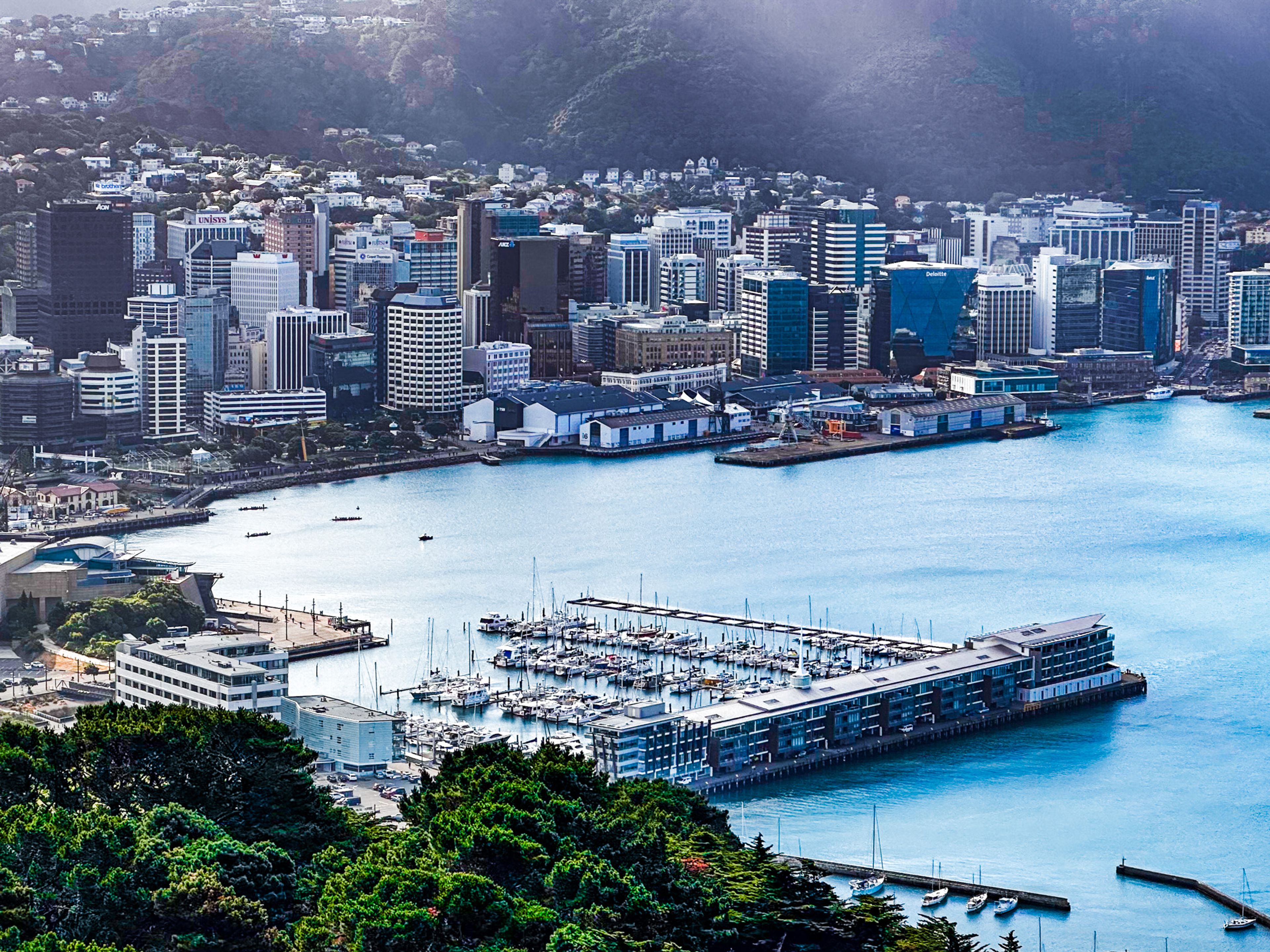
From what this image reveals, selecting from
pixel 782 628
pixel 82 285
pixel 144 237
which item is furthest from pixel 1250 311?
pixel 782 628

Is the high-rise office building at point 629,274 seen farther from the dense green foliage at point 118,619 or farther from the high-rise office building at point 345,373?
the dense green foliage at point 118,619

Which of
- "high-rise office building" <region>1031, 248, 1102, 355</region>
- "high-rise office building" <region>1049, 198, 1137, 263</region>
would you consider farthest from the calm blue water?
"high-rise office building" <region>1049, 198, 1137, 263</region>

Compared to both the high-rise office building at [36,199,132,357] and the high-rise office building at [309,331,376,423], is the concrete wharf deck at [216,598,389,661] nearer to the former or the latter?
the high-rise office building at [309,331,376,423]

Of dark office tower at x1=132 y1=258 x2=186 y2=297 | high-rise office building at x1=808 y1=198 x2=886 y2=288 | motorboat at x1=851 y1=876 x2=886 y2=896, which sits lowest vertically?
motorboat at x1=851 y1=876 x2=886 y2=896

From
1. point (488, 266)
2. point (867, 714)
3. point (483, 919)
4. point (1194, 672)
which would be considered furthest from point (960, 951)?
point (488, 266)

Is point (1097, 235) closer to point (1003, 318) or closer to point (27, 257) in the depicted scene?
point (1003, 318)

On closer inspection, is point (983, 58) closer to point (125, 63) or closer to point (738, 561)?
point (125, 63)

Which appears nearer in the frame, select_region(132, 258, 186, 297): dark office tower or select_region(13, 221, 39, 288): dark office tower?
select_region(13, 221, 39, 288): dark office tower

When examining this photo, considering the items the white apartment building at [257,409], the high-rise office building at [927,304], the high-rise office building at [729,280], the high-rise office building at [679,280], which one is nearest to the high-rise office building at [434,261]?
the high-rise office building at [679,280]
